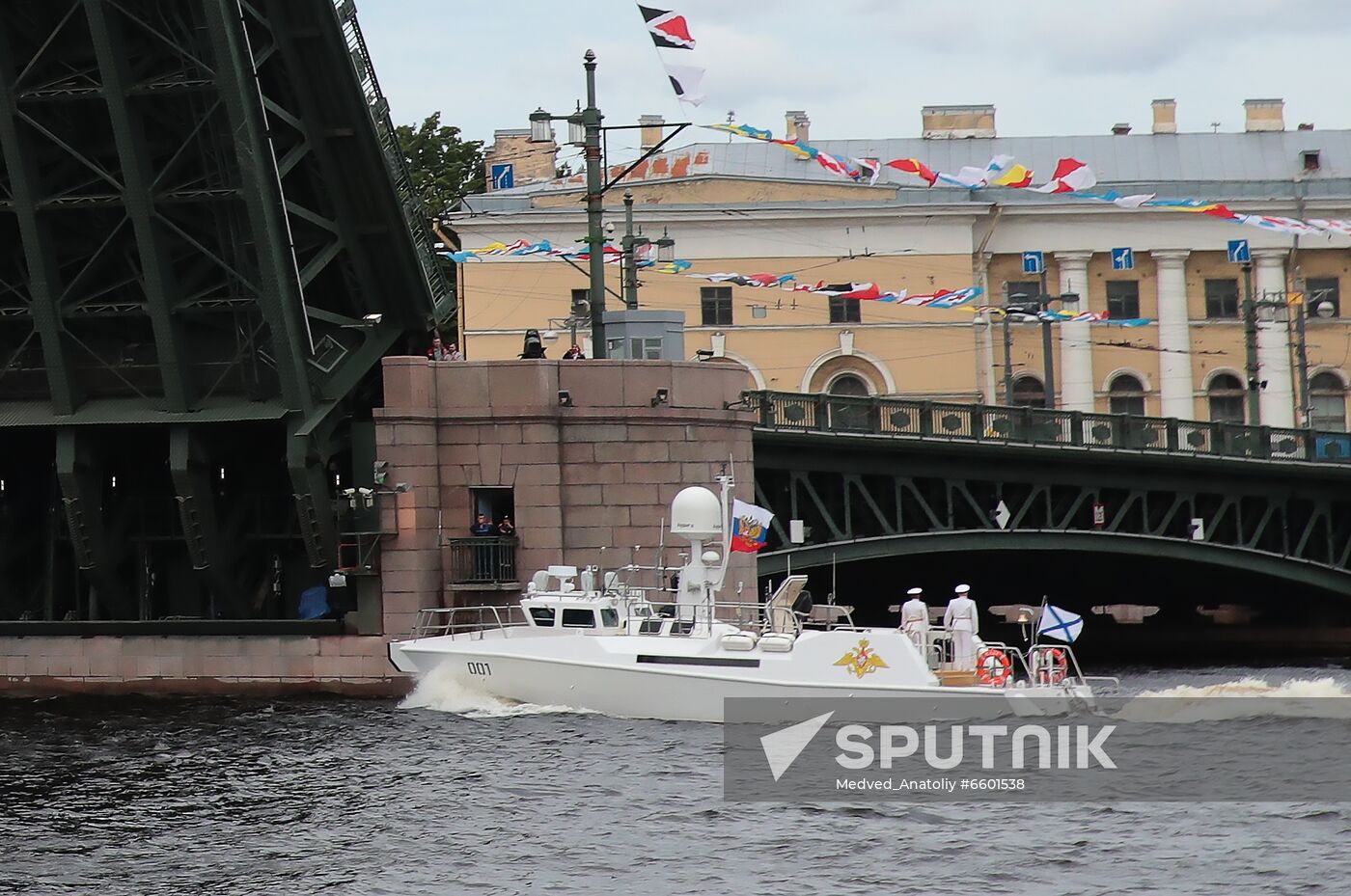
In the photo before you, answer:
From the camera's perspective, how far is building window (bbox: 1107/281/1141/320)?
82.1 meters

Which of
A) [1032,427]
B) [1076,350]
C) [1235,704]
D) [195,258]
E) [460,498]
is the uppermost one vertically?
[1076,350]

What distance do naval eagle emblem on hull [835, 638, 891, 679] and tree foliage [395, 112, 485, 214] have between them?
3977cm

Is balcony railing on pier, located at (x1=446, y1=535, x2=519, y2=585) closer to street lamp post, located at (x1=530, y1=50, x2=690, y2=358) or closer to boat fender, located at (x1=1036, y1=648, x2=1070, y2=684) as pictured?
street lamp post, located at (x1=530, y1=50, x2=690, y2=358)

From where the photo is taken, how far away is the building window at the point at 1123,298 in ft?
269

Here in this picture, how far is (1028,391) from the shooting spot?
266ft

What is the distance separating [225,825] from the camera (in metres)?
27.2

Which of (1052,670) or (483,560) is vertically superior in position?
(483,560)

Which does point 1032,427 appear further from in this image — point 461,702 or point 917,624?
point 461,702

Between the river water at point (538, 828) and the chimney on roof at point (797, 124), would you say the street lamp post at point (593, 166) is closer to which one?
the river water at point (538, 828)

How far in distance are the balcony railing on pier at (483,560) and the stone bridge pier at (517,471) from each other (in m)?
0.02

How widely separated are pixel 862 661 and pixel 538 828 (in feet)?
30.6

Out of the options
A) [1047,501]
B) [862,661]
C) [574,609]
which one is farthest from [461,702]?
[1047,501]

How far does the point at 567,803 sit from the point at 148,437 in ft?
55.7

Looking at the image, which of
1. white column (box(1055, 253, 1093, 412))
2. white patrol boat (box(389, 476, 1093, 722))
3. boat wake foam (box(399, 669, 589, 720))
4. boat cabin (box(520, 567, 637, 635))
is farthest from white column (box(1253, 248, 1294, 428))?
boat wake foam (box(399, 669, 589, 720))
